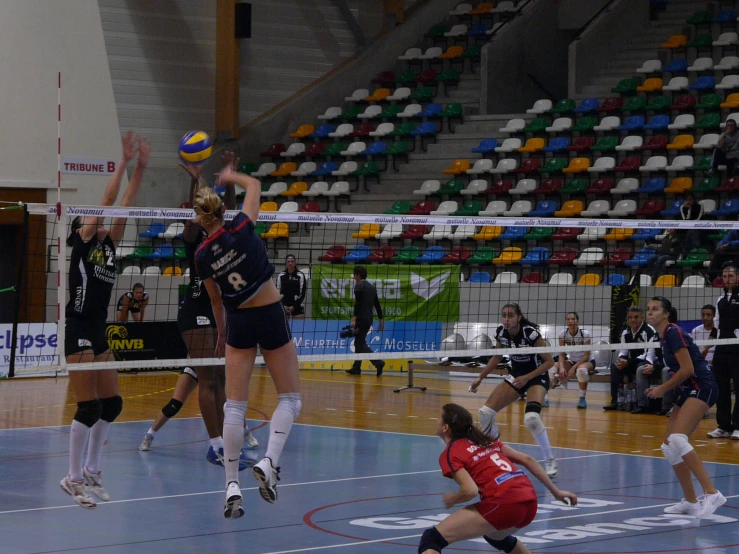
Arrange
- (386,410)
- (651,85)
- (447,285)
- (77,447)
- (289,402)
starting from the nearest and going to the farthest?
(289,402) < (77,447) < (386,410) < (447,285) < (651,85)

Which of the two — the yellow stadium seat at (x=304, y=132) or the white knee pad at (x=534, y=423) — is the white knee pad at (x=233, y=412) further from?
the yellow stadium seat at (x=304, y=132)

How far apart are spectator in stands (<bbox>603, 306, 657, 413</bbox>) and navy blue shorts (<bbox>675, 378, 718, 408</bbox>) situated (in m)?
4.45

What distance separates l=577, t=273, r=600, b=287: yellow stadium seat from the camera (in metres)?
17.1

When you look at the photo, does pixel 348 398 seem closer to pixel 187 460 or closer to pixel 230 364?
pixel 187 460

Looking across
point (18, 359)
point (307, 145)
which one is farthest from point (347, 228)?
point (18, 359)

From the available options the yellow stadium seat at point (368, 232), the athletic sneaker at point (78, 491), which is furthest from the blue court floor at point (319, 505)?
the yellow stadium seat at point (368, 232)

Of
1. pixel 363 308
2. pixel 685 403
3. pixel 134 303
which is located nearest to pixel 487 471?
pixel 685 403

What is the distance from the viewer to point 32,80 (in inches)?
769

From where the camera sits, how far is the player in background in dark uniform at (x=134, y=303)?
1792cm

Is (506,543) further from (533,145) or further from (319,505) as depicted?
(533,145)

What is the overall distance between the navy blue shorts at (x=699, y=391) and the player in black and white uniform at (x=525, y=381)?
1200mm

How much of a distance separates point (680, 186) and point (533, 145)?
325 centimetres

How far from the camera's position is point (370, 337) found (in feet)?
58.4

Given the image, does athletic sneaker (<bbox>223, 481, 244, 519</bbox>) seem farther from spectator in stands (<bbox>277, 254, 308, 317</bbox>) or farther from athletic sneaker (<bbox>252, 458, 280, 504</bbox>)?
spectator in stands (<bbox>277, 254, 308, 317</bbox>)
